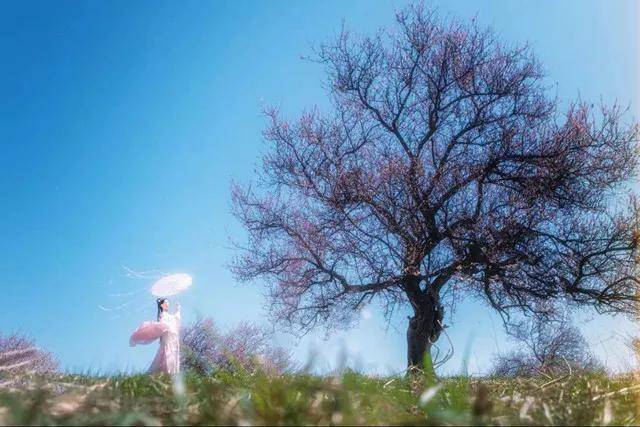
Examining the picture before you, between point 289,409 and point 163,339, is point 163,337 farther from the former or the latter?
point 289,409

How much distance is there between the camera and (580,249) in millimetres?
15547

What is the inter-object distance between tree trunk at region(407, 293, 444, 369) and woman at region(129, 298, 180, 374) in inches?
281

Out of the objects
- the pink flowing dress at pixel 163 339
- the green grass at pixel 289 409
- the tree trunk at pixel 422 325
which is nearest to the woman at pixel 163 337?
the pink flowing dress at pixel 163 339

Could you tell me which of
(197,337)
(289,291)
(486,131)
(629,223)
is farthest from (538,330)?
(197,337)

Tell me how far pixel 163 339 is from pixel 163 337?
0.04 m

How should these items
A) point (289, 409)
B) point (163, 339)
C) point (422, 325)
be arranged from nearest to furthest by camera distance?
point (289, 409)
point (163, 339)
point (422, 325)

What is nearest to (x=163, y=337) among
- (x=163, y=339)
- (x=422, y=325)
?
(x=163, y=339)

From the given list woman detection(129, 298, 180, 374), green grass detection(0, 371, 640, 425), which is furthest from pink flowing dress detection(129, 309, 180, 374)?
green grass detection(0, 371, 640, 425)

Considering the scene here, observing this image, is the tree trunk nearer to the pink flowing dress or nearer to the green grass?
the pink flowing dress

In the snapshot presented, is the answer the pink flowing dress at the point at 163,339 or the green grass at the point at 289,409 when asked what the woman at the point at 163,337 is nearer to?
the pink flowing dress at the point at 163,339

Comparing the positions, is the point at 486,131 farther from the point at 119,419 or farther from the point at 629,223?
the point at 119,419

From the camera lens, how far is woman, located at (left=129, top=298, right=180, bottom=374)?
1048cm

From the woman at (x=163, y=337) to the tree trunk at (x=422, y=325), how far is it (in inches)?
281

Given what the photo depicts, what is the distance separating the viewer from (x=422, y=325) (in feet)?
52.4
